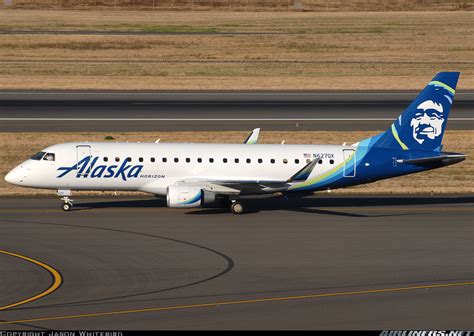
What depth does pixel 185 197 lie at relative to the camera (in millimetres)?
51219

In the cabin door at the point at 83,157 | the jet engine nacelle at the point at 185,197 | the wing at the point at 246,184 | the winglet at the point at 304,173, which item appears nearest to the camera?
the jet engine nacelle at the point at 185,197

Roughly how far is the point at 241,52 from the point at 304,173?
7330cm

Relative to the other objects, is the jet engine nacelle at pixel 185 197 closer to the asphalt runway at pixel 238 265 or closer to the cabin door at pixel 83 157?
the asphalt runway at pixel 238 265

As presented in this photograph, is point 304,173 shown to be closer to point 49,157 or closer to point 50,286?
point 49,157

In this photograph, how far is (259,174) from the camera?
176 ft

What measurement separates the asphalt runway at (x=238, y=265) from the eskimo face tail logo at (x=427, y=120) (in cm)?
406

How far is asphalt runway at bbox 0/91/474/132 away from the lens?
77.9 m

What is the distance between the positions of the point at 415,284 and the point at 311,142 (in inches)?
1365

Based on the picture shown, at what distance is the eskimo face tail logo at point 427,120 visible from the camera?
54.5 m

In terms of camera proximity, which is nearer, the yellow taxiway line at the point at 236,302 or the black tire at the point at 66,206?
the yellow taxiway line at the point at 236,302

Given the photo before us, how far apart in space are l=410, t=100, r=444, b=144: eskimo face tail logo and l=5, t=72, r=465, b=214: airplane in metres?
0.05

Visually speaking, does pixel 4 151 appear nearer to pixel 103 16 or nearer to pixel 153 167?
pixel 153 167

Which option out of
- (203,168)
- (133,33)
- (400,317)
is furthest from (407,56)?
(400,317)

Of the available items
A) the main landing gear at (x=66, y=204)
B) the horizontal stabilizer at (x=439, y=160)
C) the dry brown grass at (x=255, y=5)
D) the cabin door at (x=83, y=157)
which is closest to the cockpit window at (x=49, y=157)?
the cabin door at (x=83, y=157)
